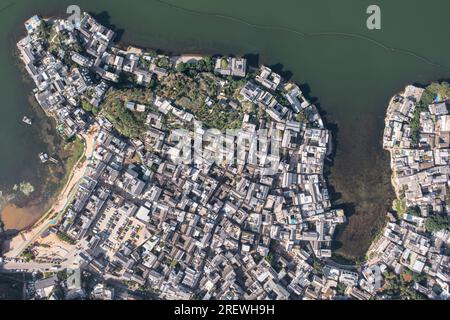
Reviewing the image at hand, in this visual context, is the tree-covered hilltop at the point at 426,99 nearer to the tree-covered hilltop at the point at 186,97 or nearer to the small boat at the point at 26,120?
the tree-covered hilltop at the point at 186,97

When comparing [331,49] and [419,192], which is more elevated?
[331,49]

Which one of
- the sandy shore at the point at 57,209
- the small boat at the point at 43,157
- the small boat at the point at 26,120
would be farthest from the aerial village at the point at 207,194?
the small boat at the point at 43,157

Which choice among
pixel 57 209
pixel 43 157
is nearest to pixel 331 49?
pixel 43 157

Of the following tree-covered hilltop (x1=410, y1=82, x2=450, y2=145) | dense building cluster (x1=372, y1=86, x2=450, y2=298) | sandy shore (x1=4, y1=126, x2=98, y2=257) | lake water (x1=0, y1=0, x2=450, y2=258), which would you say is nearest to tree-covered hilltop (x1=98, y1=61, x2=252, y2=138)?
sandy shore (x1=4, y1=126, x2=98, y2=257)

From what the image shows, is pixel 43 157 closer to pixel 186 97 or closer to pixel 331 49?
pixel 186 97

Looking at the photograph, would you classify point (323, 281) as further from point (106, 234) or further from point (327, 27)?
point (327, 27)

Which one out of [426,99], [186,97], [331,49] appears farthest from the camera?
[331,49]
